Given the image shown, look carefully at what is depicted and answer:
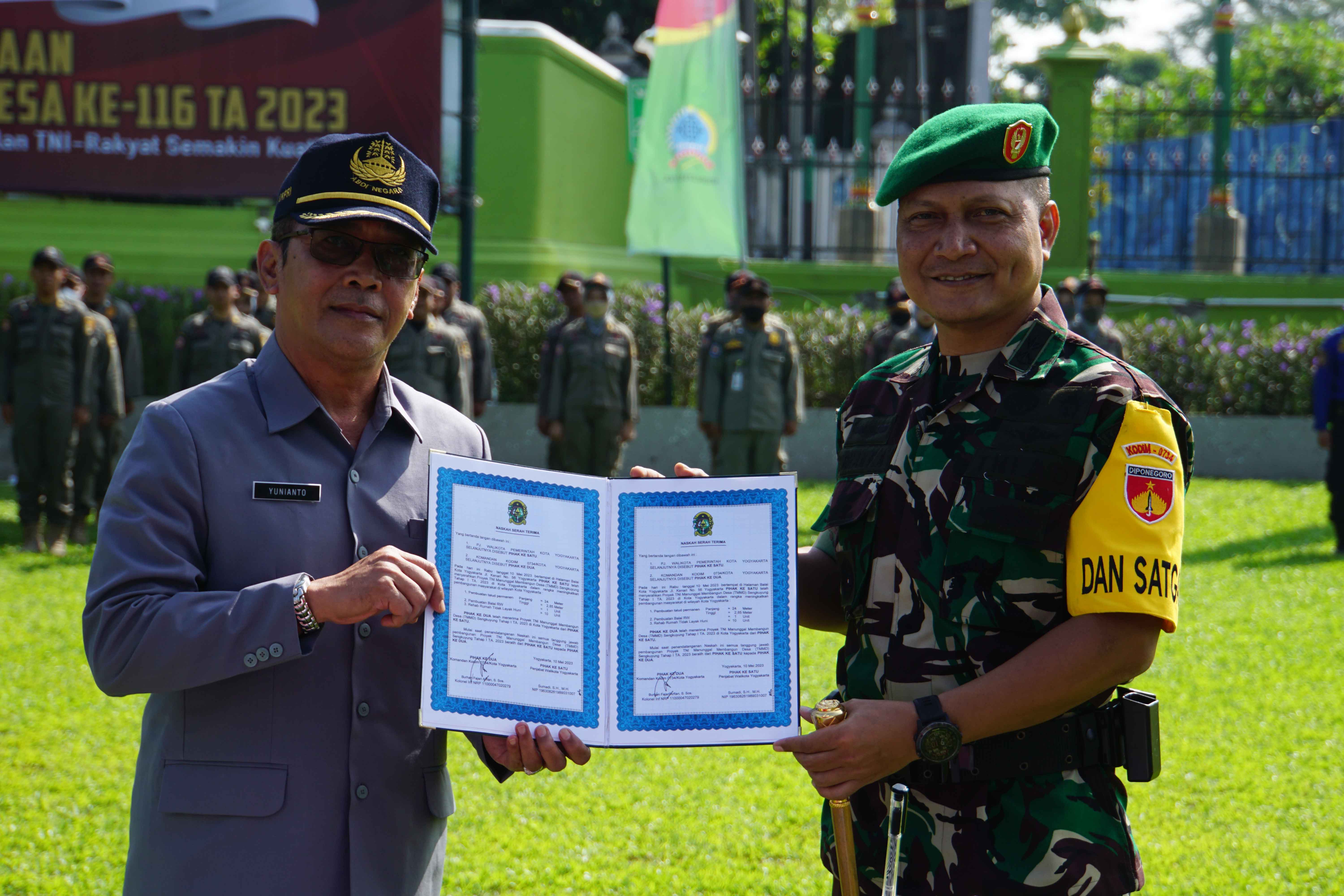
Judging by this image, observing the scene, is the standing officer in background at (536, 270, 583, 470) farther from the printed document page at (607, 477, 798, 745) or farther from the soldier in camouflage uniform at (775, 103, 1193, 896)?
A: the soldier in camouflage uniform at (775, 103, 1193, 896)

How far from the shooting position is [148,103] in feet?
44.9

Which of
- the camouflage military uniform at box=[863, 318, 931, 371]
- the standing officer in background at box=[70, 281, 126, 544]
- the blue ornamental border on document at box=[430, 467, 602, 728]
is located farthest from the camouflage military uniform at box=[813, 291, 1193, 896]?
the standing officer in background at box=[70, 281, 126, 544]

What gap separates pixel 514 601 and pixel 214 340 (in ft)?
30.4

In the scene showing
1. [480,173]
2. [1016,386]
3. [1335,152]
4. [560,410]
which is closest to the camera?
[1016,386]

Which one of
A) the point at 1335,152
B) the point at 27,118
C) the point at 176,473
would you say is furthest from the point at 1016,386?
the point at 1335,152

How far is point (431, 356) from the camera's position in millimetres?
10586

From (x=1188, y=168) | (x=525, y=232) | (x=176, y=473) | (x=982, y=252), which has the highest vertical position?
(x=1188, y=168)

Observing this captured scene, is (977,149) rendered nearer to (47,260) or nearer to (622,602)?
(622,602)

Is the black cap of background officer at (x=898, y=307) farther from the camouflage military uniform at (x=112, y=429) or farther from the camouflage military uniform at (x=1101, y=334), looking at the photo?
the camouflage military uniform at (x=112, y=429)

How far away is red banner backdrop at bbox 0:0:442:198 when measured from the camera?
13594 mm

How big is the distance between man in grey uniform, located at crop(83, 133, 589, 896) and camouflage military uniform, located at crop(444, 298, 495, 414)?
31.5ft

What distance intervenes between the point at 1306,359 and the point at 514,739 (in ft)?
46.5

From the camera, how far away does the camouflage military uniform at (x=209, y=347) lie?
10578 millimetres

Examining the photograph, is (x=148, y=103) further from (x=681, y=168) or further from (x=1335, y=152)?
(x=1335, y=152)
